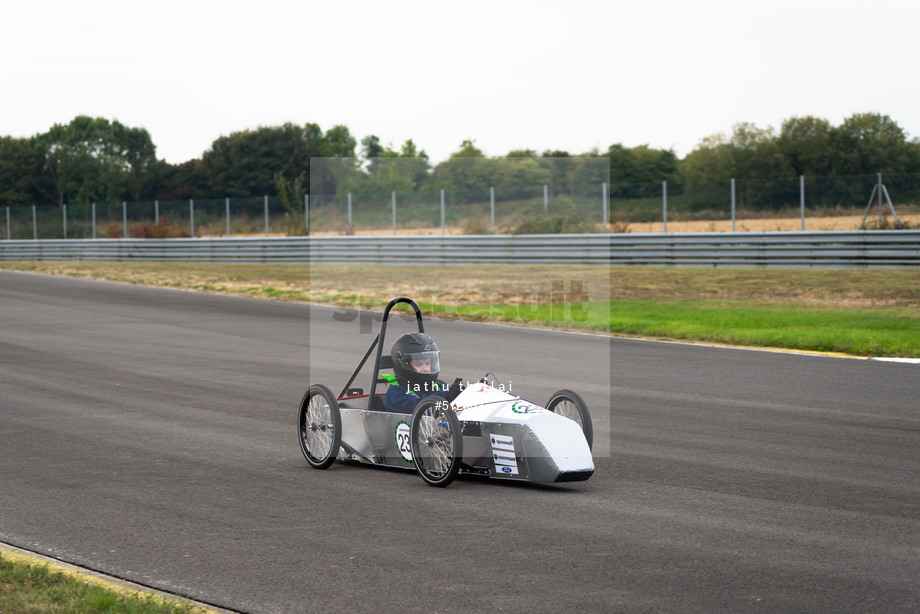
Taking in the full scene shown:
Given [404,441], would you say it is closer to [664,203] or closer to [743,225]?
[664,203]

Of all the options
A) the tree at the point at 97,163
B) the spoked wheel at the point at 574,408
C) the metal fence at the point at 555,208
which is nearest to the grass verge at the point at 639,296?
the metal fence at the point at 555,208

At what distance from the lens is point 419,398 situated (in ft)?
24.8

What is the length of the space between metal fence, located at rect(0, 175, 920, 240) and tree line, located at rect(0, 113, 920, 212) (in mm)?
662

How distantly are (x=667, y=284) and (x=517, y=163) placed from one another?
648 inches

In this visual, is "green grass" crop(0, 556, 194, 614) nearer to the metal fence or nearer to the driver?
the driver

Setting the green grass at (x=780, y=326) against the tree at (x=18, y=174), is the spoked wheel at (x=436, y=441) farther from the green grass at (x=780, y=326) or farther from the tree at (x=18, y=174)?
the tree at (x=18, y=174)

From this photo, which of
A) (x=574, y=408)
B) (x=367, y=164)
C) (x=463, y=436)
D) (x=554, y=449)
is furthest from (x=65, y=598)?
(x=367, y=164)

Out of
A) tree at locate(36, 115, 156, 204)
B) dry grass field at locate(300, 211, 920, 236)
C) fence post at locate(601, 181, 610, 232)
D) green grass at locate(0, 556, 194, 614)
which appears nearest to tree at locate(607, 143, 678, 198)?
dry grass field at locate(300, 211, 920, 236)

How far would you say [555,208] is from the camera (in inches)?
1264

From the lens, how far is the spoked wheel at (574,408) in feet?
23.7

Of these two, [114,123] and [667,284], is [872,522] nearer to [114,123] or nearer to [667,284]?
[667,284]

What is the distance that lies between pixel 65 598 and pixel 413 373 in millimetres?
3339

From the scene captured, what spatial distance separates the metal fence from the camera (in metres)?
29.0

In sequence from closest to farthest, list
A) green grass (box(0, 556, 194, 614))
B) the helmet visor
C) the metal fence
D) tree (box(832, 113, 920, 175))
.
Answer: green grass (box(0, 556, 194, 614)) → the helmet visor → the metal fence → tree (box(832, 113, 920, 175))
